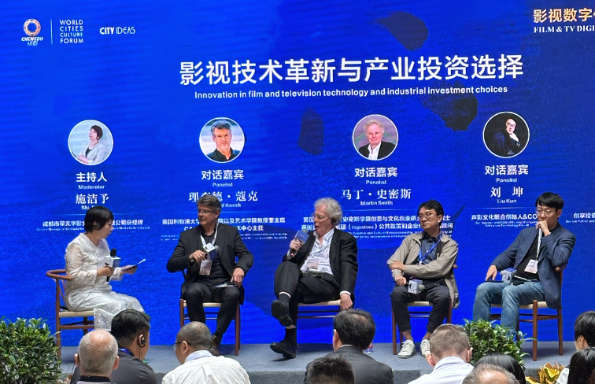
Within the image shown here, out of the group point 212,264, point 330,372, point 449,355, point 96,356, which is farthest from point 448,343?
point 212,264

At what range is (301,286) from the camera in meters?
6.36

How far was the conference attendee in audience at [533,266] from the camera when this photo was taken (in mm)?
6211

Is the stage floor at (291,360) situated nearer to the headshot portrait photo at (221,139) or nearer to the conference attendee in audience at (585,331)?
the headshot portrait photo at (221,139)

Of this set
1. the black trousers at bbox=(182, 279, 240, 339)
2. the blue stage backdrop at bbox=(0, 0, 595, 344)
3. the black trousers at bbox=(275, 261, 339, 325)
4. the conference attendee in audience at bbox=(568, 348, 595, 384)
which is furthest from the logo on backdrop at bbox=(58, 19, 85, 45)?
the conference attendee in audience at bbox=(568, 348, 595, 384)

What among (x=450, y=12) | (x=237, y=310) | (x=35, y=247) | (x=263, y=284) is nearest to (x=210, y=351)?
(x=237, y=310)

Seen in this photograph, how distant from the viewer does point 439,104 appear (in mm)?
7078

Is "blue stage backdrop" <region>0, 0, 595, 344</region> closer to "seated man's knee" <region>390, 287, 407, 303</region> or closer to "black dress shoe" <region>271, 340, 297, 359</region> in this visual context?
"seated man's knee" <region>390, 287, 407, 303</region>

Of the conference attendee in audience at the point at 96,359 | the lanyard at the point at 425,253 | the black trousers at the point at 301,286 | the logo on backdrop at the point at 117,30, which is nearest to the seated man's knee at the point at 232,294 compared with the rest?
the black trousers at the point at 301,286

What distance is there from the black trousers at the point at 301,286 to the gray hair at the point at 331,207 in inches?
18.4

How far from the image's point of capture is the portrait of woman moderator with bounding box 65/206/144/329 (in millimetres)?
6289

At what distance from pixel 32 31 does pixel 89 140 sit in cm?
100

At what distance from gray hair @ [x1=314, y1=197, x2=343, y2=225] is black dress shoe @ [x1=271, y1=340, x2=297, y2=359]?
0.98m

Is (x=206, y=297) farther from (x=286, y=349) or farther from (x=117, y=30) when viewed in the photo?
A: (x=117, y=30)

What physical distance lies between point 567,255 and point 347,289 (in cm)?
155
